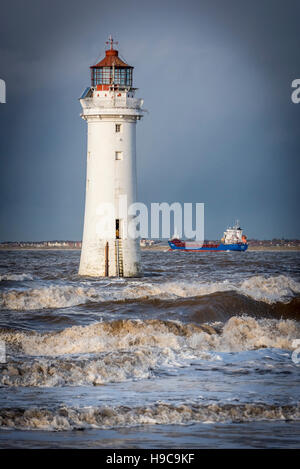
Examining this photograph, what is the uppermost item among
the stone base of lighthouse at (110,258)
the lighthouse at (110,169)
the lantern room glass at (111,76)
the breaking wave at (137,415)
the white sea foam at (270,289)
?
the lantern room glass at (111,76)

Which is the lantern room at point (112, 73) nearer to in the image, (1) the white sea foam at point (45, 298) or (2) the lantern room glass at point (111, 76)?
(2) the lantern room glass at point (111, 76)

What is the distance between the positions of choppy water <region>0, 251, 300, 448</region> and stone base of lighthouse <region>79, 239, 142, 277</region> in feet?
23.4

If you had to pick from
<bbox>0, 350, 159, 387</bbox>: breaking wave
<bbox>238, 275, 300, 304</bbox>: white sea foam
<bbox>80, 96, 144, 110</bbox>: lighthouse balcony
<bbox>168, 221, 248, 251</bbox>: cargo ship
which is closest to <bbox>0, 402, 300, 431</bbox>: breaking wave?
<bbox>0, 350, 159, 387</bbox>: breaking wave

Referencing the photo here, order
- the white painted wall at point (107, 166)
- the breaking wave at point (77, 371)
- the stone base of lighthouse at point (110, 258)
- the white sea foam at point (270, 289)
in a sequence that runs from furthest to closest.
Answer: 1. the stone base of lighthouse at point (110, 258)
2. the white painted wall at point (107, 166)
3. the white sea foam at point (270, 289)
4. the breaking wave at point (77, 371)

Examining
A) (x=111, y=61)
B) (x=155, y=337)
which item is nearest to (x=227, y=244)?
(x=111, y=61)

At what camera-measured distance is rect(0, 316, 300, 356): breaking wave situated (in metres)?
15.7

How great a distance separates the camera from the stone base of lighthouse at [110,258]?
1175 inches

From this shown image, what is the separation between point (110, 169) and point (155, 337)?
1361 centimetres

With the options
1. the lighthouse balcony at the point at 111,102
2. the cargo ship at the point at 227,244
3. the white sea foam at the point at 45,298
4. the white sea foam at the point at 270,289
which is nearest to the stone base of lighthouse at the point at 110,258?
the white sea foam at the point at 270,289

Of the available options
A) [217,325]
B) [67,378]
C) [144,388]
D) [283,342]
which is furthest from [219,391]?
[217,325]

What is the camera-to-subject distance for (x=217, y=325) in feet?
61.9

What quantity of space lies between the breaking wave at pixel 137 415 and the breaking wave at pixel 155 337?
4.42m
